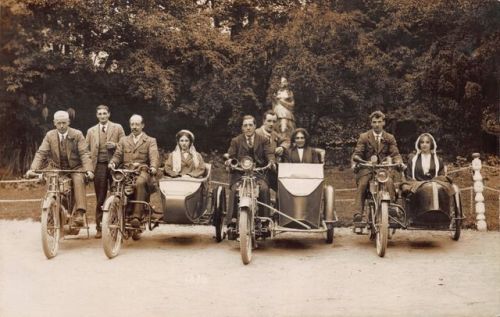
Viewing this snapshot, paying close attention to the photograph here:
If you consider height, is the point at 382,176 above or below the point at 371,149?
below

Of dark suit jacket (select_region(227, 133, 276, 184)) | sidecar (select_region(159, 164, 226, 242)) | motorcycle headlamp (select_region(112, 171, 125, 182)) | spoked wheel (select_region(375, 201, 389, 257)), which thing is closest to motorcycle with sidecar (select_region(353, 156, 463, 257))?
spoked wheel (select_region(375, 201, 389, 257))

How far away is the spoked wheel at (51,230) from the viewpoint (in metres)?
5.91

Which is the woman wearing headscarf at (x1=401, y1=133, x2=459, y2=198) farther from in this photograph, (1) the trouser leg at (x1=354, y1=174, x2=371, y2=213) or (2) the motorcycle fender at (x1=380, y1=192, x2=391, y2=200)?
(2) the motorcycle fender at (x1=380, y1=192, x2=391, y2=200)

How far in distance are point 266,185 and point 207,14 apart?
2.49m

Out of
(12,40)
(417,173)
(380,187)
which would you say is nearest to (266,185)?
(380,187)

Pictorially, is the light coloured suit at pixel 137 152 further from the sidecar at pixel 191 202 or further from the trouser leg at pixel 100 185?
the trouser leg at pixel 100 185

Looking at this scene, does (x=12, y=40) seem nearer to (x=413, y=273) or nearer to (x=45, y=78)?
(x=45, y=78)

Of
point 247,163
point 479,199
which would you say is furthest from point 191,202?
point 479,199

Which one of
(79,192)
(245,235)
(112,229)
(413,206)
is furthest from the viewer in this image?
(79,192)

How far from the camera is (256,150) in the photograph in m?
6.93

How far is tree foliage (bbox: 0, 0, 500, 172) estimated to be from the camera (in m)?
7.40

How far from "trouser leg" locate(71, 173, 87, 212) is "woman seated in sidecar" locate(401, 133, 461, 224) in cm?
353

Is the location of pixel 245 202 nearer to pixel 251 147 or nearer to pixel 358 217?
pixel 251 147

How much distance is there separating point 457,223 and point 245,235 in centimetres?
264
